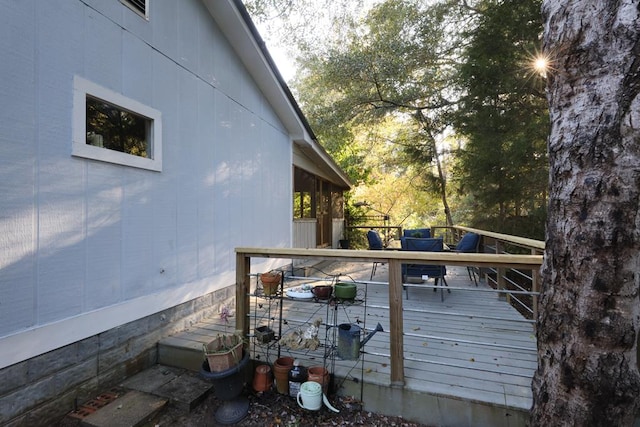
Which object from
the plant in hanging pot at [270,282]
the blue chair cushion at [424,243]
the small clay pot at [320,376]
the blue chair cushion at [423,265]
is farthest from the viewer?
the blue chair cushion at [424,243]

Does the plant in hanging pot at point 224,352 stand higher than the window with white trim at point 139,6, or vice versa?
the window with white trim at point 139,6

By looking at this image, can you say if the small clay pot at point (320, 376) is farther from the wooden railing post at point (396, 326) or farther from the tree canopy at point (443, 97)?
the tree canopy at point (443, 97)

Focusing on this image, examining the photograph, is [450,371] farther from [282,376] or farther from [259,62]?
[259,62]

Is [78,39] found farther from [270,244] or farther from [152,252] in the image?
[270,244]

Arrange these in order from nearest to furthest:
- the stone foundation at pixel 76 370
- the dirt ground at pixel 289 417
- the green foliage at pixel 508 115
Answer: the stone foundation at pixel 76 370
the dirt ground at pixel 289 417
the green foliage at pixel 508 115

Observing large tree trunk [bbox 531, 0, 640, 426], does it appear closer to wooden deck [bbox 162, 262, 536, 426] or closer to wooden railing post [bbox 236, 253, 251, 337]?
wooden deck [bbox 162, 262, 536, 426]

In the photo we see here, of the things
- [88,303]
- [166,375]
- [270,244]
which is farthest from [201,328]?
[270,244]

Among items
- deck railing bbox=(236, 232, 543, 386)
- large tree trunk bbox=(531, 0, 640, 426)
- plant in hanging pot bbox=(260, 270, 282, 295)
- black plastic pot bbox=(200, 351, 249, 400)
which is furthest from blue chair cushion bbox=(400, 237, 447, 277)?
large tree trunk bbox=(531, 0, 640, 426)

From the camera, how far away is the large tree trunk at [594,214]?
1340 millimetres

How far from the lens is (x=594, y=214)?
140 centimetres

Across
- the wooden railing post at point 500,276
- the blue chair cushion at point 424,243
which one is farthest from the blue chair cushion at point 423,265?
the wooden railing post at point 500,276

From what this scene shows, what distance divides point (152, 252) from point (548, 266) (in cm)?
320

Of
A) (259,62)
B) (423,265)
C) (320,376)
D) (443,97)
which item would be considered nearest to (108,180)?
(320,376)

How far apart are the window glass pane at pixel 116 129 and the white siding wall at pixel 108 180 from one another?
18 cm
